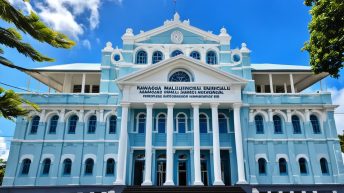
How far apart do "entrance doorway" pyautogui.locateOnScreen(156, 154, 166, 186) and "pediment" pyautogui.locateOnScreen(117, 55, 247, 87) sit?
635 cm

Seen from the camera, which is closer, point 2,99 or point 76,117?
point 2,99

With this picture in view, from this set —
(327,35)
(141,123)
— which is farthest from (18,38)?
(141,123)

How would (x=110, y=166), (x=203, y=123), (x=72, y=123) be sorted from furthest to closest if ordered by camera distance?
(x=203, y=123), (x=72, y=123), (x=110, y=166)

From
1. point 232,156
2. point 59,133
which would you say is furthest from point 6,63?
point 232,156

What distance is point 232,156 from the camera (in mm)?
23688

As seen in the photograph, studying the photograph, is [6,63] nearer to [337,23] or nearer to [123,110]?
[337,23]

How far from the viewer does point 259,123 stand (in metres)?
24.9

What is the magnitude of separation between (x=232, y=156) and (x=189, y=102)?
223 inches

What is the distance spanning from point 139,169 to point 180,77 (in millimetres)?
8483

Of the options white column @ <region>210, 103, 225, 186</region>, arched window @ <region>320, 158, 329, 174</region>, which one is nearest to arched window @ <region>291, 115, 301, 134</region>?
A: arched window @ <region>320, 158, 329, 174</region>

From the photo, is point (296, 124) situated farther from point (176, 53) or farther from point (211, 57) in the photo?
point (176, 53)

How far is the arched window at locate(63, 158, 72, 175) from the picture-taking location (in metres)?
23.4

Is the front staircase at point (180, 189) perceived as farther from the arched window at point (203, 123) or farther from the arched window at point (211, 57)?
the arched window at point (211, 57)

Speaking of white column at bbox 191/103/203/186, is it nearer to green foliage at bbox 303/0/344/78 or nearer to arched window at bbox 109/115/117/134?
arched window at bbox 109/115/117/134
